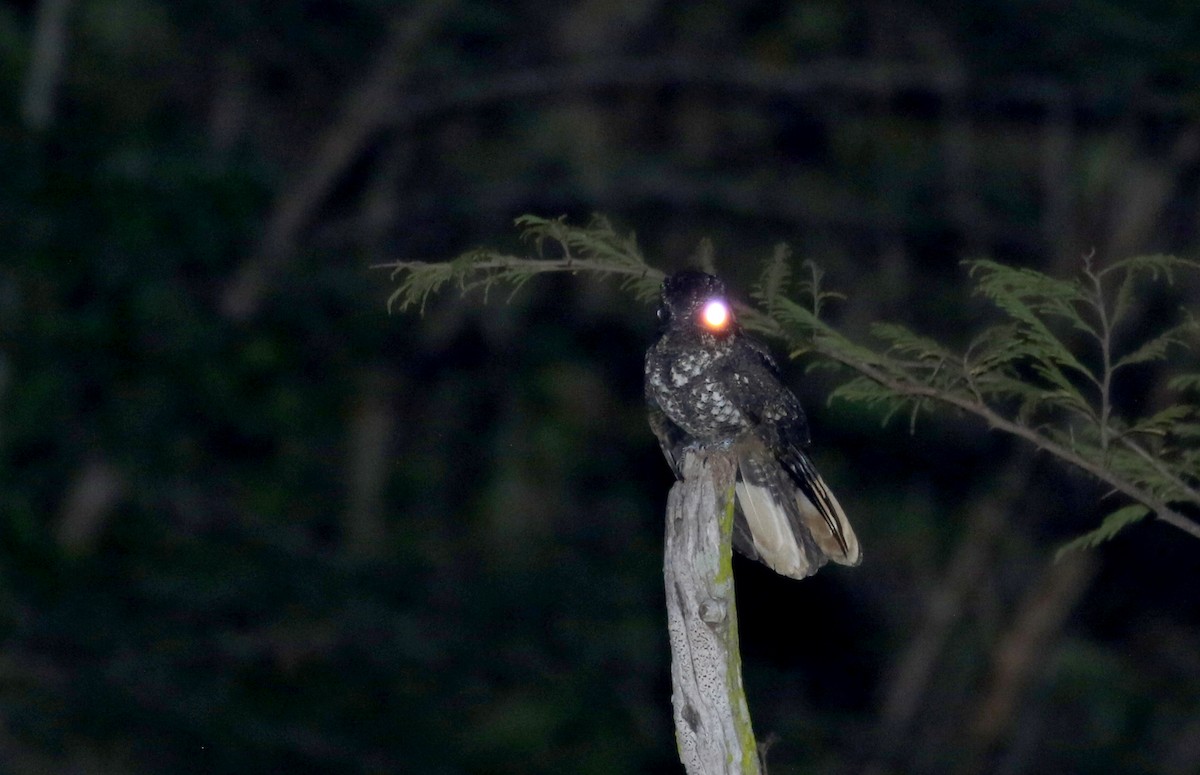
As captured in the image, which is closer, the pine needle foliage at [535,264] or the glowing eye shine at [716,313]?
the pine needle foliage at [535,264]

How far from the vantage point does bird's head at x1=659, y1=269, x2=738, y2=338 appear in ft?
14.6

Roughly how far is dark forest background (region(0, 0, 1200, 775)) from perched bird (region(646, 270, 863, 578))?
17.4 feet

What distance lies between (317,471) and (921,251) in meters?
5.30

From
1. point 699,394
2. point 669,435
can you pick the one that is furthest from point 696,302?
point 669,435

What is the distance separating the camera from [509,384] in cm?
1362

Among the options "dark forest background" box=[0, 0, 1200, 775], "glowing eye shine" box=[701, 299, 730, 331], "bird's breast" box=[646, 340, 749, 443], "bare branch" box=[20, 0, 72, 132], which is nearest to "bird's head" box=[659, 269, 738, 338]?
"glowing eye shine" box=[701, 299, 730, 331]

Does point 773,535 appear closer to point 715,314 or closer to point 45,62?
point 715,314

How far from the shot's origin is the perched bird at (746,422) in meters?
4.40

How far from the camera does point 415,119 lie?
37.2 ft

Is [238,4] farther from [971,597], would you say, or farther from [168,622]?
[971,597]

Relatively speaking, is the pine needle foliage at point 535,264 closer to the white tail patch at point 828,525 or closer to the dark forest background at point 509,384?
the white tail patch at point 828,525

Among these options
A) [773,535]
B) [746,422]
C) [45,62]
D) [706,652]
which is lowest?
[706,652]

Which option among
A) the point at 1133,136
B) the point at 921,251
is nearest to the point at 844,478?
the point at 921,251

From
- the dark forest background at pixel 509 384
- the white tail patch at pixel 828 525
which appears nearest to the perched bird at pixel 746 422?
the white tail patch at pixel 828 525
